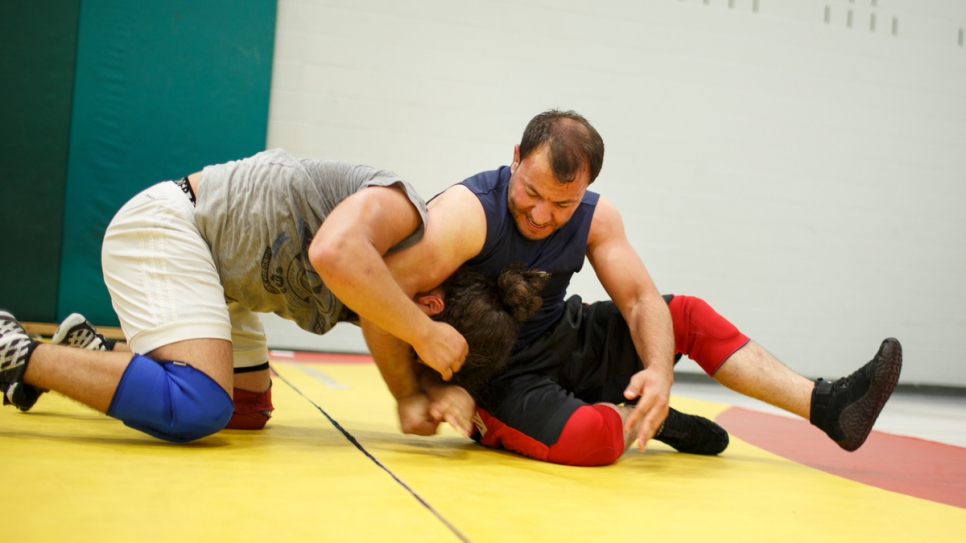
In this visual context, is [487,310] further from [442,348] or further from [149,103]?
[149,103]

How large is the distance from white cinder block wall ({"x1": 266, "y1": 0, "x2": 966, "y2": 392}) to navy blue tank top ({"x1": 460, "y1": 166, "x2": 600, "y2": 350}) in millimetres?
3318

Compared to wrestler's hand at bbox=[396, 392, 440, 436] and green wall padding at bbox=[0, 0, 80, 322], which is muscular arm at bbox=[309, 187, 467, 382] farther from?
green wall padding at bbox=[0, 0, 80, 322]

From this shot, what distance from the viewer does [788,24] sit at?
18.6ft

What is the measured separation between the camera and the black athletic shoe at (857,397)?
1.78 metres

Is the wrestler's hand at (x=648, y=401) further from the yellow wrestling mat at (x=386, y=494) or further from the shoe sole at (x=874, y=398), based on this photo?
the shoe sole at (x=874, y=398)

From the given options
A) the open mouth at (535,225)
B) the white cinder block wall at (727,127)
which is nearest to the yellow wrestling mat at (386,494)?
the open mouth at (535,225)

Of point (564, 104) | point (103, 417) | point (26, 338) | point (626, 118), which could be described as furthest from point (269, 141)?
point (26, 338)

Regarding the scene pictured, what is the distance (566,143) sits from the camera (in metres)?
1.82

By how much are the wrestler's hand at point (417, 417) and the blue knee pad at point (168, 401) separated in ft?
1.37

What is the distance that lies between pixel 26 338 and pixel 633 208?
14.6 feet

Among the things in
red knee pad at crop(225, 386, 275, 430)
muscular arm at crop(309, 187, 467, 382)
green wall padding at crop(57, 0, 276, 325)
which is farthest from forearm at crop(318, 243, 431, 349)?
green wall padding at crop(57, 0, 276, 325)

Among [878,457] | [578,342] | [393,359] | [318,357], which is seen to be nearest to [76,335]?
[393,359]

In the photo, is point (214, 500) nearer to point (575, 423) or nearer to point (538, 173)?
→ point (575, 423)

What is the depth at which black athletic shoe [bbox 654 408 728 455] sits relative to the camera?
2.13 meters
